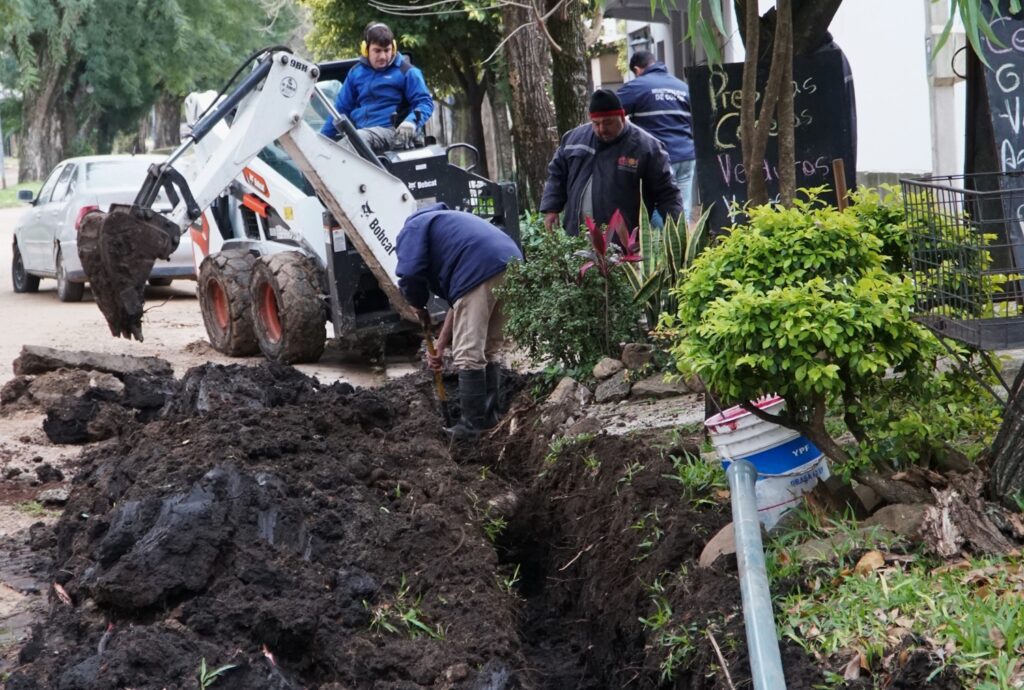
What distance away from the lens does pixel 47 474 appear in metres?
8.50

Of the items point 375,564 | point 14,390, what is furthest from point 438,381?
point 14,390

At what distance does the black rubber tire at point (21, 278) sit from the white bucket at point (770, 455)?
15523mm

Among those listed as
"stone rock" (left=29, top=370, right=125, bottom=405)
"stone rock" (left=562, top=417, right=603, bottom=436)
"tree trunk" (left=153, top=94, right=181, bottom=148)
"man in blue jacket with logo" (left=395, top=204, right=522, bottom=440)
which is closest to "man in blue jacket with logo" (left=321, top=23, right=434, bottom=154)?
"stone rock" (left=29, top=370, right=125, bottom=405)

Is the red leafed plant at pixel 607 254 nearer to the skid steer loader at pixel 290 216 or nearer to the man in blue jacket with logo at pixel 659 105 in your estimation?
the skid steer loader at pixel 290 216

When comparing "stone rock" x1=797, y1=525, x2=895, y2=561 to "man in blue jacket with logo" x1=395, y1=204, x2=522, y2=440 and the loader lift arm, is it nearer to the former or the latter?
"man in blue jacket with logo" x1=395, y1=204, x2=522, y2=440

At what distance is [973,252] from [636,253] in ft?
13.7

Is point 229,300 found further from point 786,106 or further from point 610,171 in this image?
point 786,106

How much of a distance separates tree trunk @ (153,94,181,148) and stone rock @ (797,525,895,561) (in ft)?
175

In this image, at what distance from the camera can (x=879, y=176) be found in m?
13.4

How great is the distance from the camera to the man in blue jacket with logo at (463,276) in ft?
27.7

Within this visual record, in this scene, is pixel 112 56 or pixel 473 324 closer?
pixel 473 324

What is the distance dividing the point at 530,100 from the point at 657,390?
501 cm

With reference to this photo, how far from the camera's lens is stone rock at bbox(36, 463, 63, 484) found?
8.46 meters

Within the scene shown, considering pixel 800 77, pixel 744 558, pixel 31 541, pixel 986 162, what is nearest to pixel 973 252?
pixel 744 558
